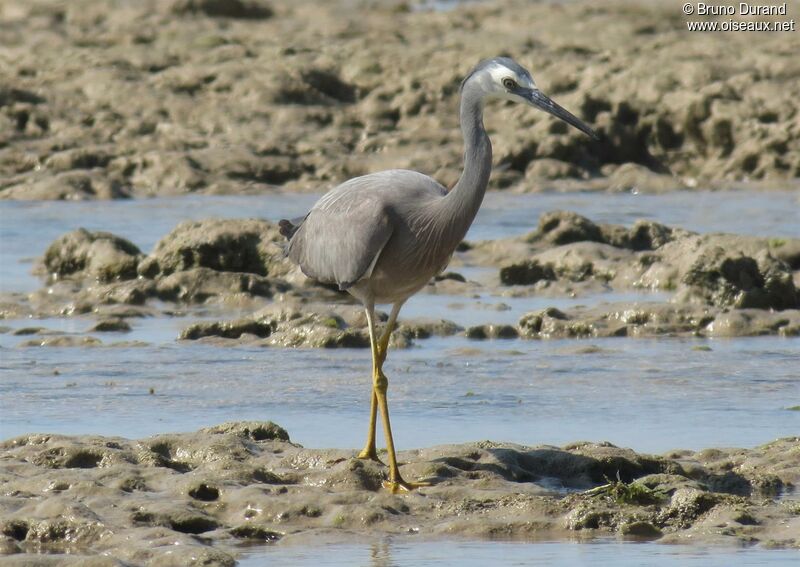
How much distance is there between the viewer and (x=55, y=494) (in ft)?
21.6

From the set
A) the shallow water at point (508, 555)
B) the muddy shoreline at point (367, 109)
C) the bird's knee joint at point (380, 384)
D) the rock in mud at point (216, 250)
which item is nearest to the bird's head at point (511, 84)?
the bird's knee joint at point (380, 384)

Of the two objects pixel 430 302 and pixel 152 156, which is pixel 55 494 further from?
pixel 152 156

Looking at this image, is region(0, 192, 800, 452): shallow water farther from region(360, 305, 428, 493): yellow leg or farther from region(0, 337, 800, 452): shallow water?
region(360, 305, 428, 493): yellow leg

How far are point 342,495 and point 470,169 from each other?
1.53 meters

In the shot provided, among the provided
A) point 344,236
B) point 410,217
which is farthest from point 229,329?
point 410,217

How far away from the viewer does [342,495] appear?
6645mm

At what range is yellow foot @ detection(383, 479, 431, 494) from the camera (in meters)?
6.77

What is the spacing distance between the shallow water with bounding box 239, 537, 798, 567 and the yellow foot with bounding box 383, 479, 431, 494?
1.80 ft

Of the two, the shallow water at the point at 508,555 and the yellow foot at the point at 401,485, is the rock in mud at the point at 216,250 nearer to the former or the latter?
the yellow foot at the point at 401,485

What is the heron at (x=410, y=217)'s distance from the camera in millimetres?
7129

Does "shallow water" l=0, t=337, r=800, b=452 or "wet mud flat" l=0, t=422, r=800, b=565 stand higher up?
"shallow water" l=0, t=337, r=800, b=452

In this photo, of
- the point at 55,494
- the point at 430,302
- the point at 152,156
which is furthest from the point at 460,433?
the point at 152,156

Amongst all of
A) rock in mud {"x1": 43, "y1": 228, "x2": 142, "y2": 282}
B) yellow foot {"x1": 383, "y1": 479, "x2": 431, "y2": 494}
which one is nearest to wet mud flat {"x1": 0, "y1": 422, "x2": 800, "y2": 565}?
yellow foot {"x1": 383, "y1": 479, "x2": 431, "y2": 494}

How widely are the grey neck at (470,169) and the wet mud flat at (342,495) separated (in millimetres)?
1021
